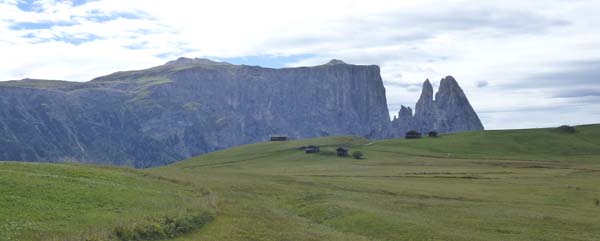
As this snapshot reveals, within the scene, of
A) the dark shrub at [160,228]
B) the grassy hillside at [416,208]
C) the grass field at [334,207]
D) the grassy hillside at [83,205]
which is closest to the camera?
the grassy hillside at [83,205]

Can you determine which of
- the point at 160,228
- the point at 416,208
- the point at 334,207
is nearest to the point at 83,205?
the point at 160,228

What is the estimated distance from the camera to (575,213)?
181 ft

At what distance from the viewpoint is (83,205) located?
41594mm

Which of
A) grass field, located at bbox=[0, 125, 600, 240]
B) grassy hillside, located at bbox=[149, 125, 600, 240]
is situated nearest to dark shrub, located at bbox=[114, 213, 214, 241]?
grass field, located at bbox=[0, 125, 600, 240]

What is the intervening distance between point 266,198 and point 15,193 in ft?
94.7

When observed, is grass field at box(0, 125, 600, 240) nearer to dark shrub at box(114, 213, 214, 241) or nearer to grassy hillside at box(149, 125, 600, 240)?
grassy hillside at box(149, 125, 600, 240)

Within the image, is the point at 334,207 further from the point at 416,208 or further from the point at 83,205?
the point at 83,205

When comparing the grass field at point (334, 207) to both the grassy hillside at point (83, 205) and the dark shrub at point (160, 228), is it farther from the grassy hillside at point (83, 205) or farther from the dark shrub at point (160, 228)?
the dark shrub at point (160, 228)

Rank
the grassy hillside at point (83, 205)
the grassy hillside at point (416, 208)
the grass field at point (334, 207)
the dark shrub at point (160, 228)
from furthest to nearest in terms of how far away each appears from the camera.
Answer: the grassy hillside at point (416, 208) < the grass field at point (334, 207) < the dark shrub at point (160, 228) < the grassy hillside at point (83, 205)

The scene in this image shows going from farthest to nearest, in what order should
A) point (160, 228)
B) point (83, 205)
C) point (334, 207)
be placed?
point (334, 207), point (83, 205), point (160, 228)

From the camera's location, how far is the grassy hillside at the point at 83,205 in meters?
33.5

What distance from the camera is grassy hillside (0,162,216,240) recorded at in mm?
33500

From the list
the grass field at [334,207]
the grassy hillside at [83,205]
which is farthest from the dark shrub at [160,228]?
the grass field at [334,207]

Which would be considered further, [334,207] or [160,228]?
[334,207]
